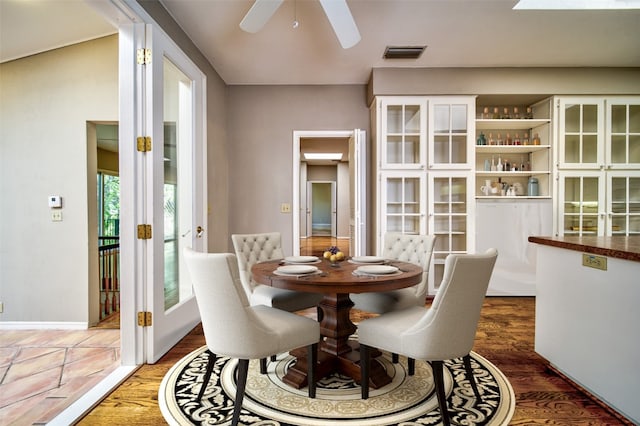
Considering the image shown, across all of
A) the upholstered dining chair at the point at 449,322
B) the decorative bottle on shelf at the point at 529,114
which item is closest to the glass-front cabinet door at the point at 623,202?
the decorative bottle on shelf at the point at 529,114

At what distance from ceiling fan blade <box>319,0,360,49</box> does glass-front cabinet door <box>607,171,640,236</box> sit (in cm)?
353

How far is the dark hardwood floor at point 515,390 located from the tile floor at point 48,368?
0.27 meters

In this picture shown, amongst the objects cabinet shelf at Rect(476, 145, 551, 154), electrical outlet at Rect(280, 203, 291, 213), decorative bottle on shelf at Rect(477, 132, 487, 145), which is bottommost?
electrical outlet at Rect(280, 203, 291, 213)

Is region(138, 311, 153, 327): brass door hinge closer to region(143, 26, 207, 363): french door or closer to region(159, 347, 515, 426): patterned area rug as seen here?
region(143, 26, 207, 363): french door

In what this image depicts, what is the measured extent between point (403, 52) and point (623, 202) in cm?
313

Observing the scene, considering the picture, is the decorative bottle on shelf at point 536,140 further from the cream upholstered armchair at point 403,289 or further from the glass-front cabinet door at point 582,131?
the cream upholstered armchair at point 403,289

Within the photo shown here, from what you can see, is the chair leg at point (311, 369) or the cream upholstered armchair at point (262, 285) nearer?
the chair leg at point (311, 369)

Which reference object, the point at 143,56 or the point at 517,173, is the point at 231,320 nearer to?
the point at 143,56

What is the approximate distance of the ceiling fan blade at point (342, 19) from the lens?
2172 millimetres

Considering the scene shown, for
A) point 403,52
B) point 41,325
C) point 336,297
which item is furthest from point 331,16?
point 41,325

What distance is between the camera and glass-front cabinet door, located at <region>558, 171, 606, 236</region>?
3.94 metres

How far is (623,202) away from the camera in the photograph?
156 inches

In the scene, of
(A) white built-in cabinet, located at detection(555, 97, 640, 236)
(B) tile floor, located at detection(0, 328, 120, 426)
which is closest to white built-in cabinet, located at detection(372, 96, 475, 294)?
(A) white built-in cabinet, located at detection(555, 97, 640, 236)

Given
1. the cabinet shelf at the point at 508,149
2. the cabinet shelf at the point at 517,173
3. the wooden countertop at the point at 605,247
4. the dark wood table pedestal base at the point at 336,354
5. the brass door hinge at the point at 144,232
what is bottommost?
the dark wood table pedestal base at the point at 336,354
